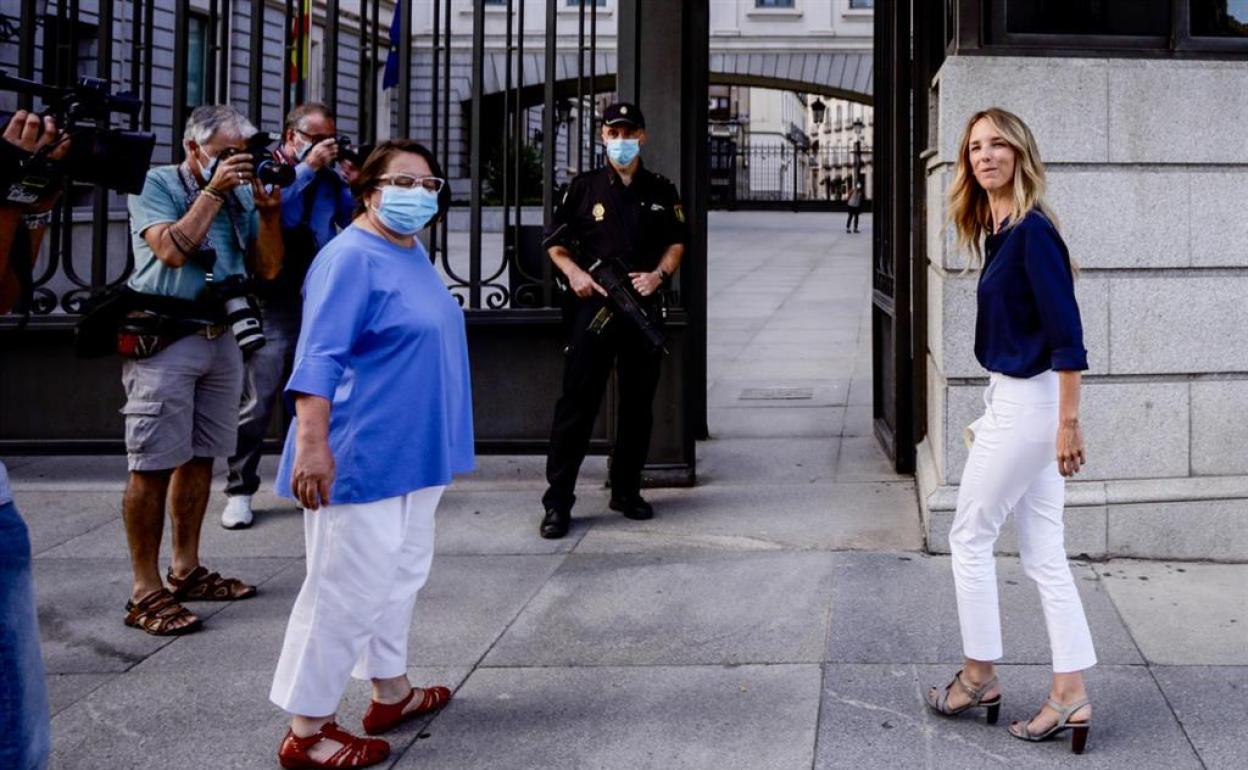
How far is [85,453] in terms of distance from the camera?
8.48 m

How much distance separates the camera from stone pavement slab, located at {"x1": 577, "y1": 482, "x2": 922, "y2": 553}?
266 inches

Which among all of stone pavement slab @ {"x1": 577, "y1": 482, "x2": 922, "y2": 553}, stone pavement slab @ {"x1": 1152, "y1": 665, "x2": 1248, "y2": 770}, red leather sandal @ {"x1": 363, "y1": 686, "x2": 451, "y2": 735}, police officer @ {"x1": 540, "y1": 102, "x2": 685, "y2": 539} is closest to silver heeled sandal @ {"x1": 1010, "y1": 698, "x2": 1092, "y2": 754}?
stone pavement slab @ {"x1": 1152, "y1": 665, "x2": 1248, "y2": 770}

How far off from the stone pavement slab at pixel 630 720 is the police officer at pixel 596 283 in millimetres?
2140

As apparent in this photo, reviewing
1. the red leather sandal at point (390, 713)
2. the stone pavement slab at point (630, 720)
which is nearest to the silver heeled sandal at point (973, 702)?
the stone pavement slab at point (630, 720)

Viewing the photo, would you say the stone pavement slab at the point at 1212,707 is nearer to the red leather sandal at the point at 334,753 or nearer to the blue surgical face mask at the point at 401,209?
the red leather sandal at the point at 334,753

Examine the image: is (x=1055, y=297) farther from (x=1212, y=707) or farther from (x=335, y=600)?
(x=335, y=600)

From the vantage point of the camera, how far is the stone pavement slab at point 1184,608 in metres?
5.08

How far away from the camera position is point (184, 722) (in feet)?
15.0

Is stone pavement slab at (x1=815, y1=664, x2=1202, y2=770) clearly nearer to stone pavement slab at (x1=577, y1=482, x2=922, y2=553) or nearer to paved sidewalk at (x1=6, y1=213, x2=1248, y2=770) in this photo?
paved sidewalk at (x1=6, y1=213, x2=1248, y2=770)

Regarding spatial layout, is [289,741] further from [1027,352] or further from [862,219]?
[862,219]

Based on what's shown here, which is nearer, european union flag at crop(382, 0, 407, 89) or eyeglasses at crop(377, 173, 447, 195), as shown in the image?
eyeglasses at crop(377, 173, 447, 195)

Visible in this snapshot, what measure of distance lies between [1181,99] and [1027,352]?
282 centimetres

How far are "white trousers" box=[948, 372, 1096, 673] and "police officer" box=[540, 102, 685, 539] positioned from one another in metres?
2.88

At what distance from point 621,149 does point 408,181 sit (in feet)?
9.41
